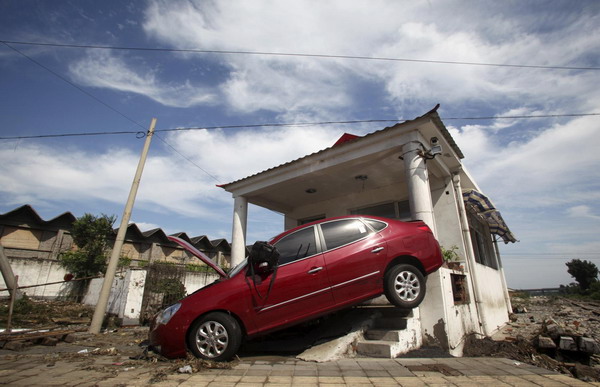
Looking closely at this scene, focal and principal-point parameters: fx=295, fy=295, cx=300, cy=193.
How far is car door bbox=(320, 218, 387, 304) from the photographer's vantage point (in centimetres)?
395

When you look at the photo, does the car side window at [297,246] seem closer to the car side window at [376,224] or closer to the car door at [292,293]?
the car door at [292,293]

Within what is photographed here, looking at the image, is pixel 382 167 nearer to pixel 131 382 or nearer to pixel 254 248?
pixel 254 248

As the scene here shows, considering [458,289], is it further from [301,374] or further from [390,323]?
[301,374]

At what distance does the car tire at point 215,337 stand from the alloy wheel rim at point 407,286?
222 centimetres

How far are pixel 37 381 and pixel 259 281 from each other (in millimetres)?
2398

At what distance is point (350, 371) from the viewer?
3.18 meters

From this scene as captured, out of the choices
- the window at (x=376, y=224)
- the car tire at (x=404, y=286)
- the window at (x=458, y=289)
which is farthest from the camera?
the window at (x=458, y=289)

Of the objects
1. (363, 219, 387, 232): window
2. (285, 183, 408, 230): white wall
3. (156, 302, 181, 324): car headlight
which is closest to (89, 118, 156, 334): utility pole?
(156, 302, 181, 324): car headlight

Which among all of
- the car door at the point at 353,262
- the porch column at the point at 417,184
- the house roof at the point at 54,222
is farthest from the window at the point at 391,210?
the house roof at the point at 54,222

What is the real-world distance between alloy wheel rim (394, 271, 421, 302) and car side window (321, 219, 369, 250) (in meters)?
0.77

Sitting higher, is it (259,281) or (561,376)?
(259,281)

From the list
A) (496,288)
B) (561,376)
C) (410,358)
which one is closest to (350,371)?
(410,358)

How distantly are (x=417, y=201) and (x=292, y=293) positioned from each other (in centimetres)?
336

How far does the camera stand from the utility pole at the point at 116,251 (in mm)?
7242
